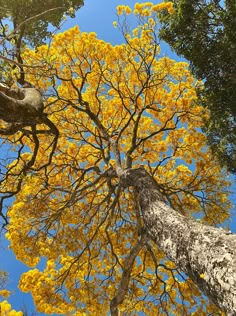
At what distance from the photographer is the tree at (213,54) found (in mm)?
9188

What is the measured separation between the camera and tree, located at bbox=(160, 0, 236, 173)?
919 cm

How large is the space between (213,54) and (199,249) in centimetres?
763

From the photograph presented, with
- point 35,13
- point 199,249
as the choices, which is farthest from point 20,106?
point 35,13

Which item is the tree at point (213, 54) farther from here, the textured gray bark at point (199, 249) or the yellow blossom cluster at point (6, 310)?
the yellow blossom cluster at point (6, 310)

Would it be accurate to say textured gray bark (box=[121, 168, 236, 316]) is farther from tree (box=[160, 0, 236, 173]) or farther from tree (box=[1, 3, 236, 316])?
→ tree (box=[160, 0, 236, 173])

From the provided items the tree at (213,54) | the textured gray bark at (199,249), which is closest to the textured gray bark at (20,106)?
the textured gray bark at (199,249)

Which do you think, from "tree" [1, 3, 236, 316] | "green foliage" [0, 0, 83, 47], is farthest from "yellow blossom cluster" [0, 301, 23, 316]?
"green foliage" [0, 0, 83, 47]

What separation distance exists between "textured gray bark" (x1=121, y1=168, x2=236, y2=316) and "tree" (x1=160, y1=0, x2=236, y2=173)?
557 centimetres

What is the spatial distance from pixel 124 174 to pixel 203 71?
16.5 ft

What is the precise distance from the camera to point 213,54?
9.57 meters

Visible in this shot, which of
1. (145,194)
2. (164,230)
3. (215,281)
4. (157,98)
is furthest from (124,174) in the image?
(157,98)

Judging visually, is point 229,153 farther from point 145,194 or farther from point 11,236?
point 11,236

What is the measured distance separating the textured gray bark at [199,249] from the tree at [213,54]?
18.3 feet

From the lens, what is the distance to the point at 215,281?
2.94 metres
